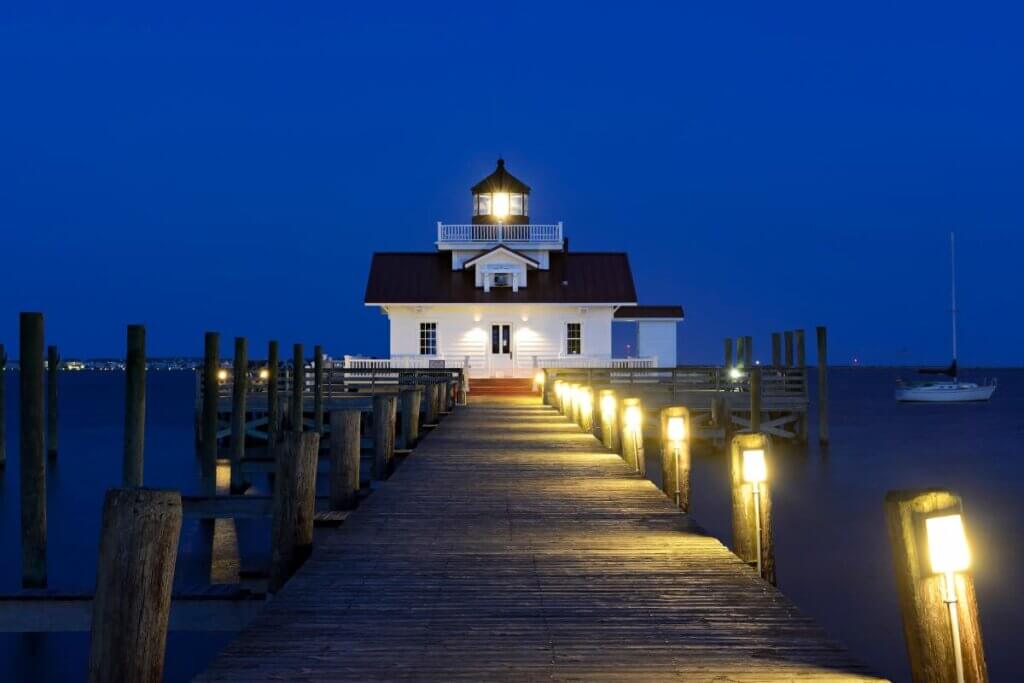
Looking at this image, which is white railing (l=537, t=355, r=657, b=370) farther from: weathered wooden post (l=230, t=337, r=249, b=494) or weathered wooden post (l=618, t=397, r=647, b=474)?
weathered wooden post (l=618, t=397, r=647, b=474)

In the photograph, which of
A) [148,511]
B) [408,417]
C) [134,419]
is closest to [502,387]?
[408,417]

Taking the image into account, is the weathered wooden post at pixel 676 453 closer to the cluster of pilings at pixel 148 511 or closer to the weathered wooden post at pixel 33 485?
the cluster of pilings at pixel 148 511

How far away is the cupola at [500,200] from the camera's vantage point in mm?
46219

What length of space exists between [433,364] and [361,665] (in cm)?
3568

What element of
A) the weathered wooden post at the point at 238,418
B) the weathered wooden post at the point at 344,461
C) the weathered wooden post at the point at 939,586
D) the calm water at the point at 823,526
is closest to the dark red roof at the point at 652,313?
the calm water at the point at 823,526

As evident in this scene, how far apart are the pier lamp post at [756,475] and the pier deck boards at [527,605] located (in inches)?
30.9

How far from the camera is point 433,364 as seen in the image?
40781 mm

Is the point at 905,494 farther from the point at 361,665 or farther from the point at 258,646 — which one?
the point at 258,646

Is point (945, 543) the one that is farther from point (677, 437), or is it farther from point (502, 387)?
point (502, 387)

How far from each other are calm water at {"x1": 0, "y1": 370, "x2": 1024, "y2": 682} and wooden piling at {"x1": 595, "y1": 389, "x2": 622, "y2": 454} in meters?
3.24

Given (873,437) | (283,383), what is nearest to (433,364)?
(283,383)

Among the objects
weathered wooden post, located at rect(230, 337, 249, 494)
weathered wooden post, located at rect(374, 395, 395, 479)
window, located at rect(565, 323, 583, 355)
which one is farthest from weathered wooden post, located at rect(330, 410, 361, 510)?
window, located at rect(565, 323, 583, 355)

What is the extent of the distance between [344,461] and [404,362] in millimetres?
29084

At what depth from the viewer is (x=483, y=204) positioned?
4656 cm
